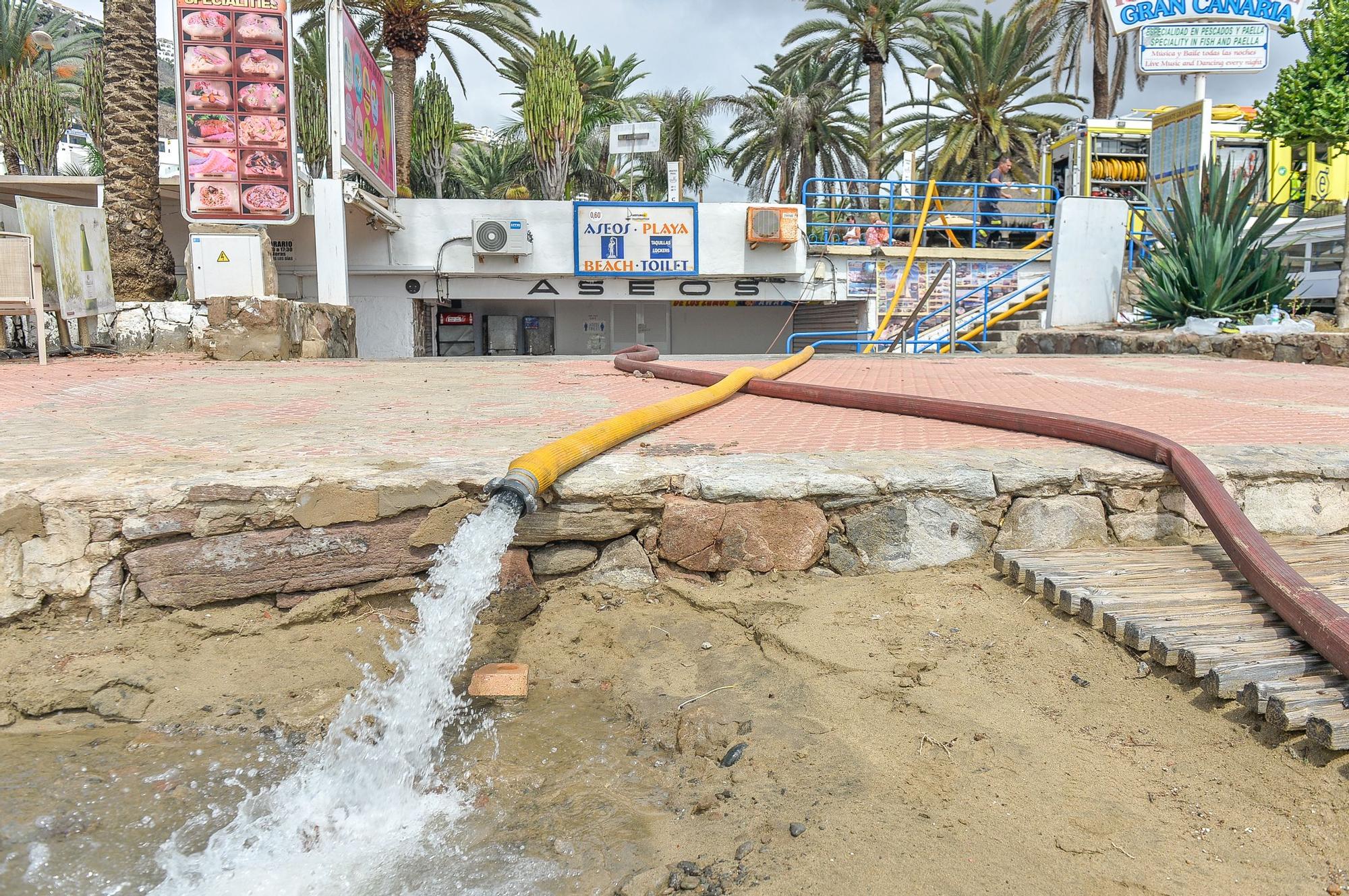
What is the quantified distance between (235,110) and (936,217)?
13276 millimetres

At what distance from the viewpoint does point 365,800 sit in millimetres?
2207

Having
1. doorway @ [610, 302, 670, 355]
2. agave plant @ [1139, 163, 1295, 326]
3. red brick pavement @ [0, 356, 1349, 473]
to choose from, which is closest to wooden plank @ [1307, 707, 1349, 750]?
red brick pavement @ [0, 356, 1349, 473]

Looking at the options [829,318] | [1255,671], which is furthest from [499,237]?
[1255,671]

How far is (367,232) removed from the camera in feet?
56.0

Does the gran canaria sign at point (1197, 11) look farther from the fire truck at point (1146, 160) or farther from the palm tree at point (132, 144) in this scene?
the palm tree at point (132, 144)

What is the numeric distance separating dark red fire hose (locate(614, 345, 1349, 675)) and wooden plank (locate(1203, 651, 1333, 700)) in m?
0.04

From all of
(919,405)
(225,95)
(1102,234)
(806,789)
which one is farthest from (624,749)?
(1102,234)

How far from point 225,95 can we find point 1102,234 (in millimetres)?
11865

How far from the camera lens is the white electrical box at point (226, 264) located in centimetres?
1030

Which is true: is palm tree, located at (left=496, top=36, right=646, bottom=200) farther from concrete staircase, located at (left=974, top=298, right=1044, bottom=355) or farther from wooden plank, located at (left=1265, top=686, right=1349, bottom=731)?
wooden plank, located at (left=1265, top=686, right=1349, bottom=731)

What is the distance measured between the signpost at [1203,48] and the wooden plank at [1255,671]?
15.9 meters

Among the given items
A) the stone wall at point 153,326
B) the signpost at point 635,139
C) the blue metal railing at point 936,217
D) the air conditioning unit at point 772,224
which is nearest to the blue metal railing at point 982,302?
the blue metal railing at point 936,217

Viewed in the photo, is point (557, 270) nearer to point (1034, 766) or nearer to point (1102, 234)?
point (1102, 234)

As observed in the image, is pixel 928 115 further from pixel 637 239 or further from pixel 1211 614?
pixel 1211 614
